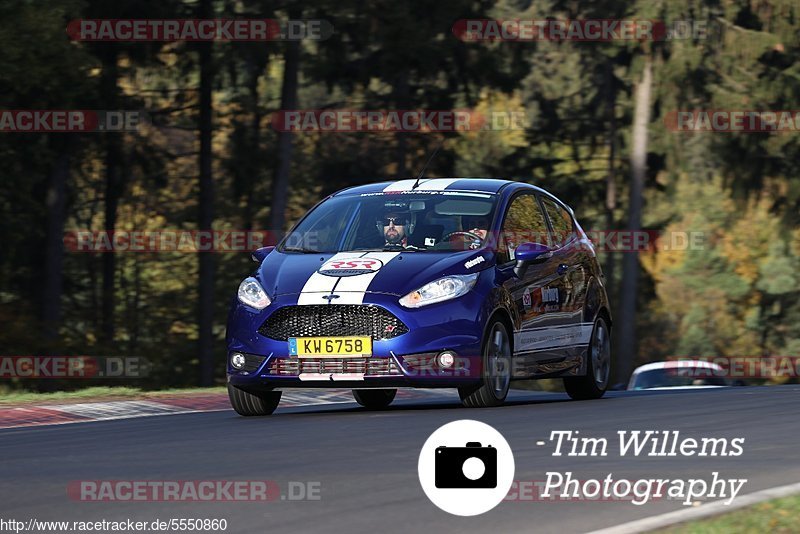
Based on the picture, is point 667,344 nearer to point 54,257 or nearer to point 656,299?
point 656,299

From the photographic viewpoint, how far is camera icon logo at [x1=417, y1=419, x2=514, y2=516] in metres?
7.79

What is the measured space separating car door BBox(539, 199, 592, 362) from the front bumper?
6.02 feet

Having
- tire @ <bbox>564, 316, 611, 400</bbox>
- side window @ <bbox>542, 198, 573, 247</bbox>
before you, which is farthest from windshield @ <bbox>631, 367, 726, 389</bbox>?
side window @ <bbox>542, 198, 573, 247</bbox>

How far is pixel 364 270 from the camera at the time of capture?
12898mm

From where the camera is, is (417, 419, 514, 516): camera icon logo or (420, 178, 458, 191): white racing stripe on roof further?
(420, 178, 458, 191): white racing stripe on roof

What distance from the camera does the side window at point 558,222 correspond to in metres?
14.9

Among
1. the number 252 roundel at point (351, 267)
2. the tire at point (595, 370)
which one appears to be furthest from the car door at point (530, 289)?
the number 252 roundel at point (351, 267)

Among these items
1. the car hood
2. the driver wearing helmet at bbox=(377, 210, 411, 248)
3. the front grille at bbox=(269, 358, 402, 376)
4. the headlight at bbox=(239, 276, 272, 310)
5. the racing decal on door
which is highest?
the driver wearing helmet at bbox=(377, 210, 411, 248)

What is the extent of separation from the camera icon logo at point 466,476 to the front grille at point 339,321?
3282 mm

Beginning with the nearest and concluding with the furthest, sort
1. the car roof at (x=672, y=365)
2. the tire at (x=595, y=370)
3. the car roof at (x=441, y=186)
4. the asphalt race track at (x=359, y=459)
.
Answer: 1. the asphalt race track at (x=359, y=459)
2. the car roof at (x=441, y=186)
3. the tire at (x=595, y=370)
4. the car roof at (x=672, y=365)

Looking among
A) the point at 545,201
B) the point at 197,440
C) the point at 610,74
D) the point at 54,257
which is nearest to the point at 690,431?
the point at 197,440

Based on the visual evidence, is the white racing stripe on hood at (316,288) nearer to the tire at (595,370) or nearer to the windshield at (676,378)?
the tire at (595,370)

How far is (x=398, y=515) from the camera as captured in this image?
24.8 feet

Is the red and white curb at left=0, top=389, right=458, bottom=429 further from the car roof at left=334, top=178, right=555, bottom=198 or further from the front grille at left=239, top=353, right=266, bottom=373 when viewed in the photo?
the car roof at left=334, top=178, right=555, bottom=198
